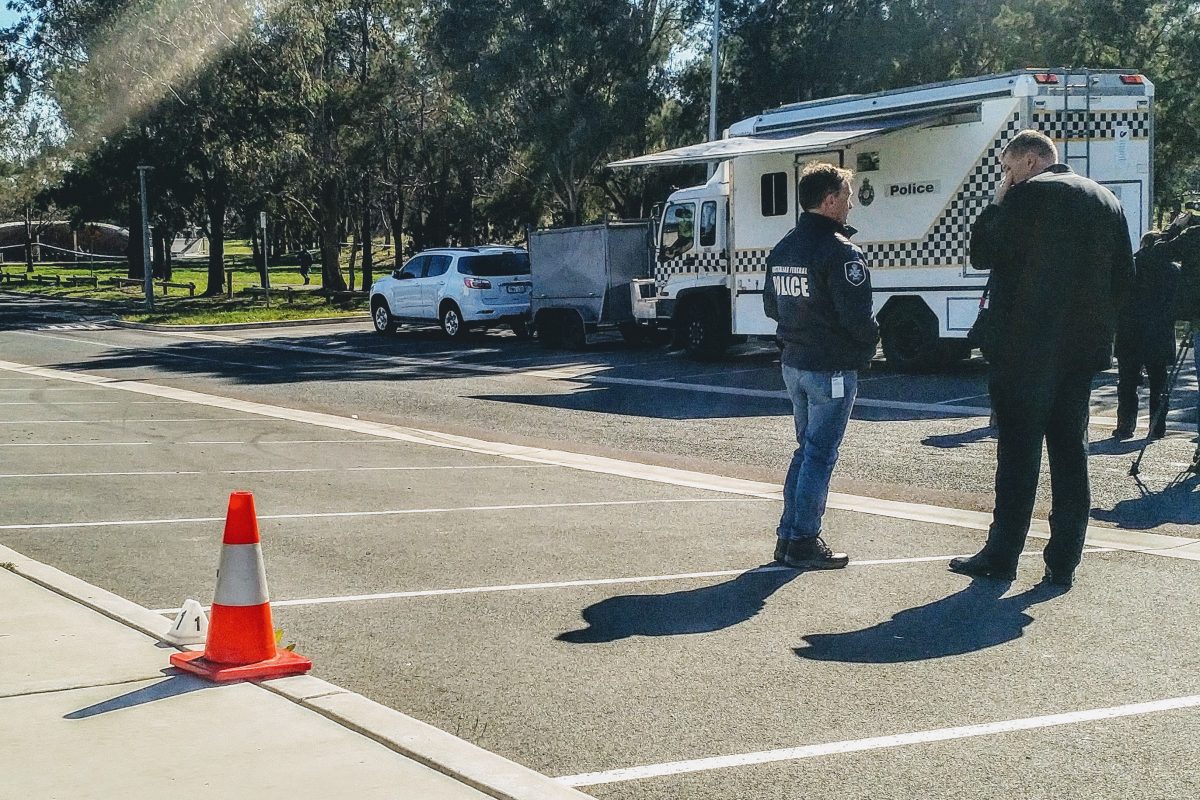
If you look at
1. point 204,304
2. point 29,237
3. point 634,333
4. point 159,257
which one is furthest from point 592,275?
point 29,237

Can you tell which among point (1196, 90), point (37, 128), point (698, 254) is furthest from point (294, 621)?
point (37, 128)

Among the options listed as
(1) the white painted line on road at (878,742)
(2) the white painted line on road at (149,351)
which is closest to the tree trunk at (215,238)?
(2) the white painted line on road at (149,351)

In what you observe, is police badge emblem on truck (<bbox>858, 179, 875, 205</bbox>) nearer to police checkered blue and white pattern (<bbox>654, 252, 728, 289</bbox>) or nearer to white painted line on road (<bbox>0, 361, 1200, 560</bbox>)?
police checkered blue and white pattern (<bbox>654, 252, 728, 289</bbox>)

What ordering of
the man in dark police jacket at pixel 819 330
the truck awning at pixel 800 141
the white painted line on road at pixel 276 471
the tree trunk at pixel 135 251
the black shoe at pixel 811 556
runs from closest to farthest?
1. the man in dark police jacket at pixel 819 330
2. the black shoe at pixel 811 556
3. the white painted line on road at pixel 276 471
4. the truck awning at pixel 800 141
5. the tree trunk at pixel 135 251

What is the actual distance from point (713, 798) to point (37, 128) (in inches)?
2572

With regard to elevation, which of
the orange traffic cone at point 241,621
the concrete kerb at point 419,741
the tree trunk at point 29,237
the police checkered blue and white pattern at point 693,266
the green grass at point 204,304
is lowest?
the concrete kerb at point 419,741

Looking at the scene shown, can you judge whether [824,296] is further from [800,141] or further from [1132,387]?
[800,141]

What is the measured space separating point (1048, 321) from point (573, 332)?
19022 millimetres

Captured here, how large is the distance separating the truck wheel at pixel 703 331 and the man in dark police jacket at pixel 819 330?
14.5m

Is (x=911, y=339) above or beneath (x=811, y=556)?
above

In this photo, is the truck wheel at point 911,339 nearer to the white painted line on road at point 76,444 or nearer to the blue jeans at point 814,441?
the white painted line on road at point 76,444

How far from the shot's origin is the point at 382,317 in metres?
31.1

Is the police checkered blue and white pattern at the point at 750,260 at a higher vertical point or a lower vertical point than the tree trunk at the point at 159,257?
lower

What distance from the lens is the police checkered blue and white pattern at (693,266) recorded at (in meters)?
22.0
